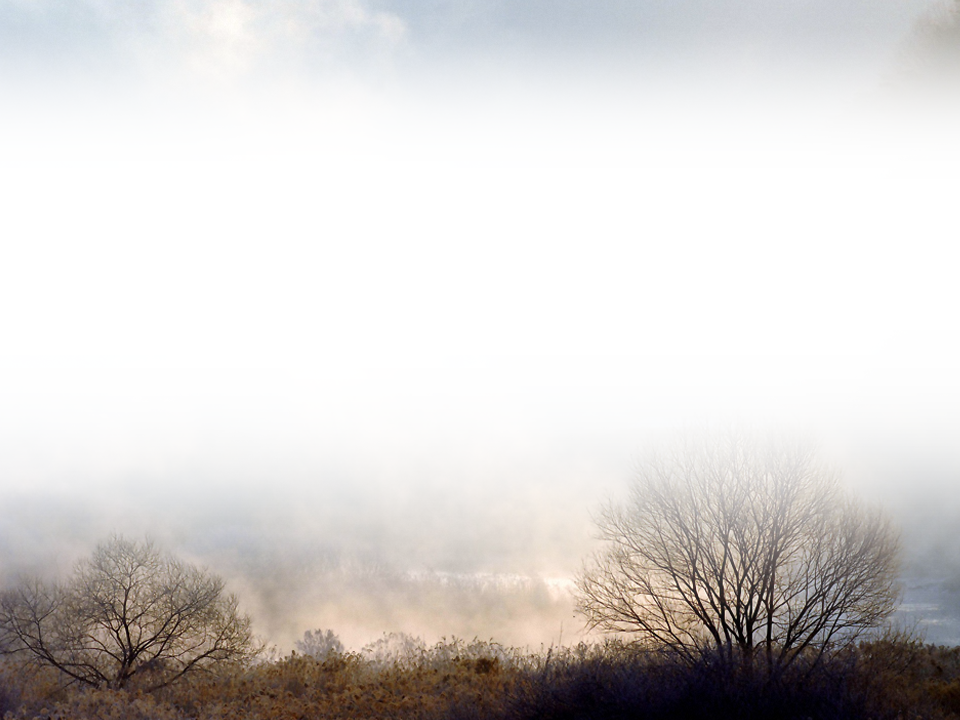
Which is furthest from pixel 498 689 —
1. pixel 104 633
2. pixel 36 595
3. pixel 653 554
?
pixel 36 595

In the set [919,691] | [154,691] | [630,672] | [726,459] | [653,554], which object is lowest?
[919,691]

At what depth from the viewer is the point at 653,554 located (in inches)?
770

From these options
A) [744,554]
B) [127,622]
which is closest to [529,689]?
[744,554]

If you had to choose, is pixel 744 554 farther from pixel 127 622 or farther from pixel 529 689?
pixel 127 622

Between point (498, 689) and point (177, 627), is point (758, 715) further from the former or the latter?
point (177, 627)

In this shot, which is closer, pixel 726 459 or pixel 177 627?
pixel 726 459

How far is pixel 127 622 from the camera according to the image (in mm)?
23797

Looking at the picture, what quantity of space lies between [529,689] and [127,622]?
18290mm

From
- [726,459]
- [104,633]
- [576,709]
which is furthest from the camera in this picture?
[104,633]

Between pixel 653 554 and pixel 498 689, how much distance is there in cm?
778

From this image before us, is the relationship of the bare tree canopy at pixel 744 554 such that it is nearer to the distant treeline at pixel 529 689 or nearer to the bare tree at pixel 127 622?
the distant treeline at pixel 529 689

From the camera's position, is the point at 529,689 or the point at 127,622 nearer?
the point at 529,689

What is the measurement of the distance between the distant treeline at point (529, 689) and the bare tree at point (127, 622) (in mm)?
2928

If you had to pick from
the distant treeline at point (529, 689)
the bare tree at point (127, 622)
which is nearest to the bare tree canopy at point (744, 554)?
the distant treeline at point (529, 689)
